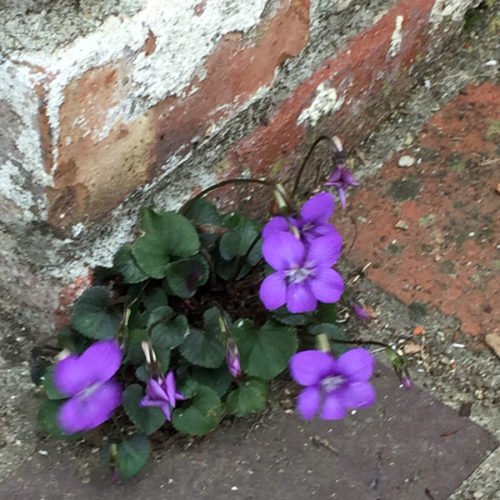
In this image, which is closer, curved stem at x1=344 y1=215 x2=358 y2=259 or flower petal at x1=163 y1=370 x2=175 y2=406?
flower petal at x1=163 y1=370 x2=175 y2=406

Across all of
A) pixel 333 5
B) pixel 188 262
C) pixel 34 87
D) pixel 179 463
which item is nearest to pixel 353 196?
pixel 333 5

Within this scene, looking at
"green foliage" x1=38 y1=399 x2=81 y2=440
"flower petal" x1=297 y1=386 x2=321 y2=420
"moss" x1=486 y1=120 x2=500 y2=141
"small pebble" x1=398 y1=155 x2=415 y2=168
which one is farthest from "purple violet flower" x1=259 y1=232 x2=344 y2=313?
"moss" x1=486 y1=120 x2=500 y2=141

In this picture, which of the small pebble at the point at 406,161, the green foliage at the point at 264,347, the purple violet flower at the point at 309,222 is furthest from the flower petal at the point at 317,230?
the small pebble at the point at 406,161

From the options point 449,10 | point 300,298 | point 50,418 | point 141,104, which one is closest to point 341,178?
point 300,298

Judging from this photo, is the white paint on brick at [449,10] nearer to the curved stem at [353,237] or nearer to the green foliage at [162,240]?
the curved stem at [353,237]

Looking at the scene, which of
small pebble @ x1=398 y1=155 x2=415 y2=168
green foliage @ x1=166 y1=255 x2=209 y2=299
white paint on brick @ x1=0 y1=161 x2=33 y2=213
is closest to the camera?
white paint on brick @ x1=0 y1=161 x2=33 y2=213

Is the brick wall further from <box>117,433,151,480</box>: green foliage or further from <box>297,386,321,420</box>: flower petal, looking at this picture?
<box>297,386,321,420</box>: flower petal

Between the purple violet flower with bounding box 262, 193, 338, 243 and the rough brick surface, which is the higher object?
the purple violet flower with bounding box 262, 193, 338, 243
